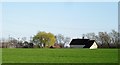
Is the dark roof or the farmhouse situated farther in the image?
the dark roof

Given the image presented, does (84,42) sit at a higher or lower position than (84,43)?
higher

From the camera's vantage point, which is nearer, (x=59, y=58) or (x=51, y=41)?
(x=59, y=58)

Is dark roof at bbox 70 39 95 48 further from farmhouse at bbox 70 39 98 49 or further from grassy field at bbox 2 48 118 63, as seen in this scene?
grassy field at bbox 2 48 118 63

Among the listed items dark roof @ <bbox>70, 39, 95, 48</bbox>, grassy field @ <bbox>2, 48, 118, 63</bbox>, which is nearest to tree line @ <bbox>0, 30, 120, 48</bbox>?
dark roof @ <bbox>70, 39, 95, 48</bbox>

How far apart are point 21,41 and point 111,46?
2745cm

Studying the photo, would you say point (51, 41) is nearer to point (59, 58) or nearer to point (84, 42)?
point (84, 42)

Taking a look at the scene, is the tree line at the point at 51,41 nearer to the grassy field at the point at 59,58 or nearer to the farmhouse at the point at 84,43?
the farmhouse at the point at 84,43

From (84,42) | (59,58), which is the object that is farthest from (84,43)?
(59,58)

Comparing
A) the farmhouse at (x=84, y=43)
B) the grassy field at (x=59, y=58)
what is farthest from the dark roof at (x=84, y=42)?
the grassy field at (x=59, y=58)

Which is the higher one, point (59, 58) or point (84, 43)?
point (84, 43)

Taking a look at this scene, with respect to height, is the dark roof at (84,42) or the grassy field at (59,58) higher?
the dark roof at (84,42)

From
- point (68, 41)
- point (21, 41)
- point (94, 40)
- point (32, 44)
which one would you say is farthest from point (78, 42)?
point (21, 41)

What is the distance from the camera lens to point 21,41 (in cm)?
7906

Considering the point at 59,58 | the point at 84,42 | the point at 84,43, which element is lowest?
the point at 59,58
